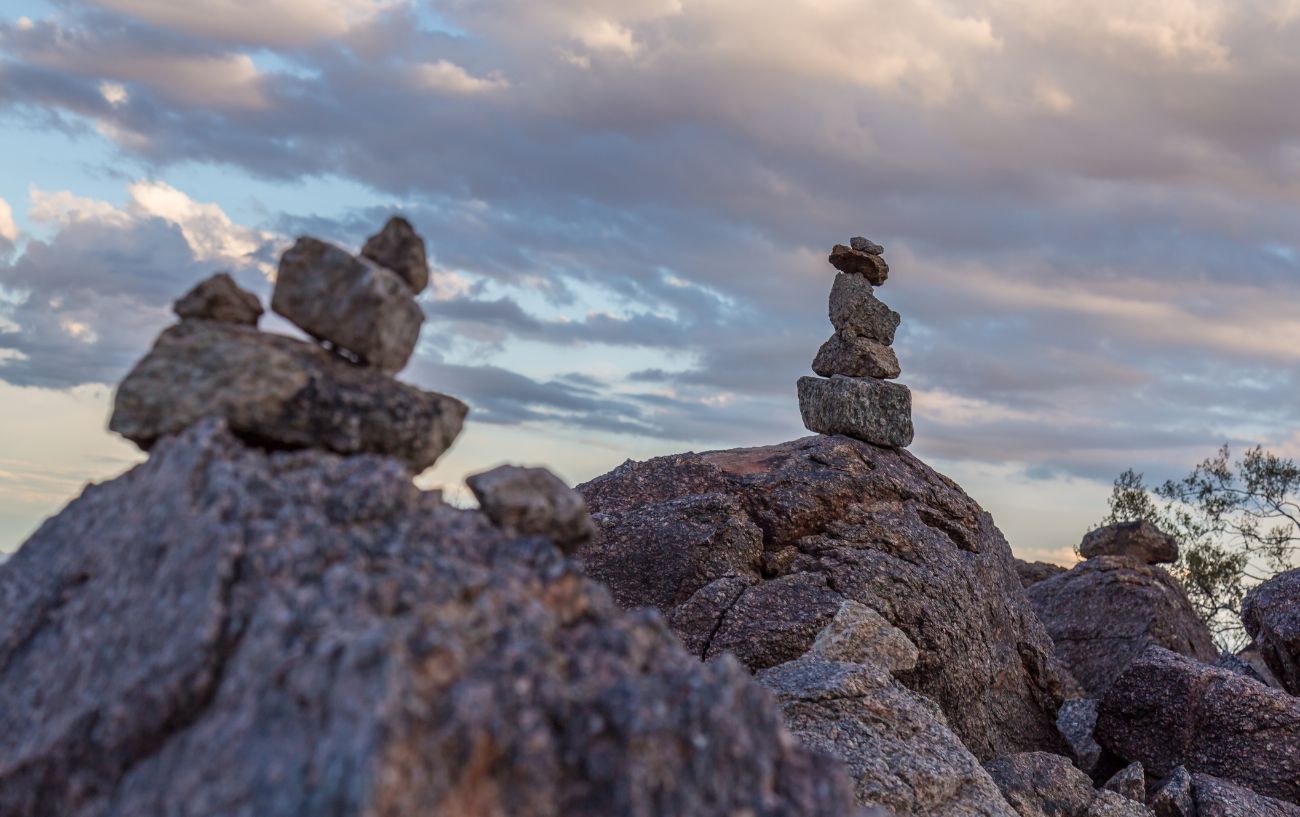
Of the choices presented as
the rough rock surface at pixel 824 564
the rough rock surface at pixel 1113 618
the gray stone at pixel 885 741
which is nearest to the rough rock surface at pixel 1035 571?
the rough rock surface at pixel 1113 618

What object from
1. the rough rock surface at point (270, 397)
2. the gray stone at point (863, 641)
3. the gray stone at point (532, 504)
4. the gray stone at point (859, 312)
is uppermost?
the gray stone at point (859, 312)

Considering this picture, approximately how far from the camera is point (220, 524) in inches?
254

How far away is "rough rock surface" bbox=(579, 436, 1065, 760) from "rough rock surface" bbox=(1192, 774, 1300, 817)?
3.85 meters

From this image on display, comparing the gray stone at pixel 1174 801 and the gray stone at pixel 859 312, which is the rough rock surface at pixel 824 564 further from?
the gray stone at pixel 1174 801

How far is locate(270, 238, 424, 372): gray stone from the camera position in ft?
26.7

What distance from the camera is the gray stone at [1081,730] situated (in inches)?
969

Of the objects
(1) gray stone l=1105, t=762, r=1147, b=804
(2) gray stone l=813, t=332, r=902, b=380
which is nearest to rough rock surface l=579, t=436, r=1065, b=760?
(2) gray stone l=813, t=332, r=902, b=380

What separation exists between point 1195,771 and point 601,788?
20.5 m

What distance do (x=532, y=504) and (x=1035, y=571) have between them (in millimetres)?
37759

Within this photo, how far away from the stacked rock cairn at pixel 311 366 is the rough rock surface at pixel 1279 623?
24067 mm

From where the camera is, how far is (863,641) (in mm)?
19500

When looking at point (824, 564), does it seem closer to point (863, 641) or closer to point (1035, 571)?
point (863, 641)

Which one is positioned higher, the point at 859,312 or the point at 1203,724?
the point at 859,312

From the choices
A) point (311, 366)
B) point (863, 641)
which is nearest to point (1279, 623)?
point (863, 641)
